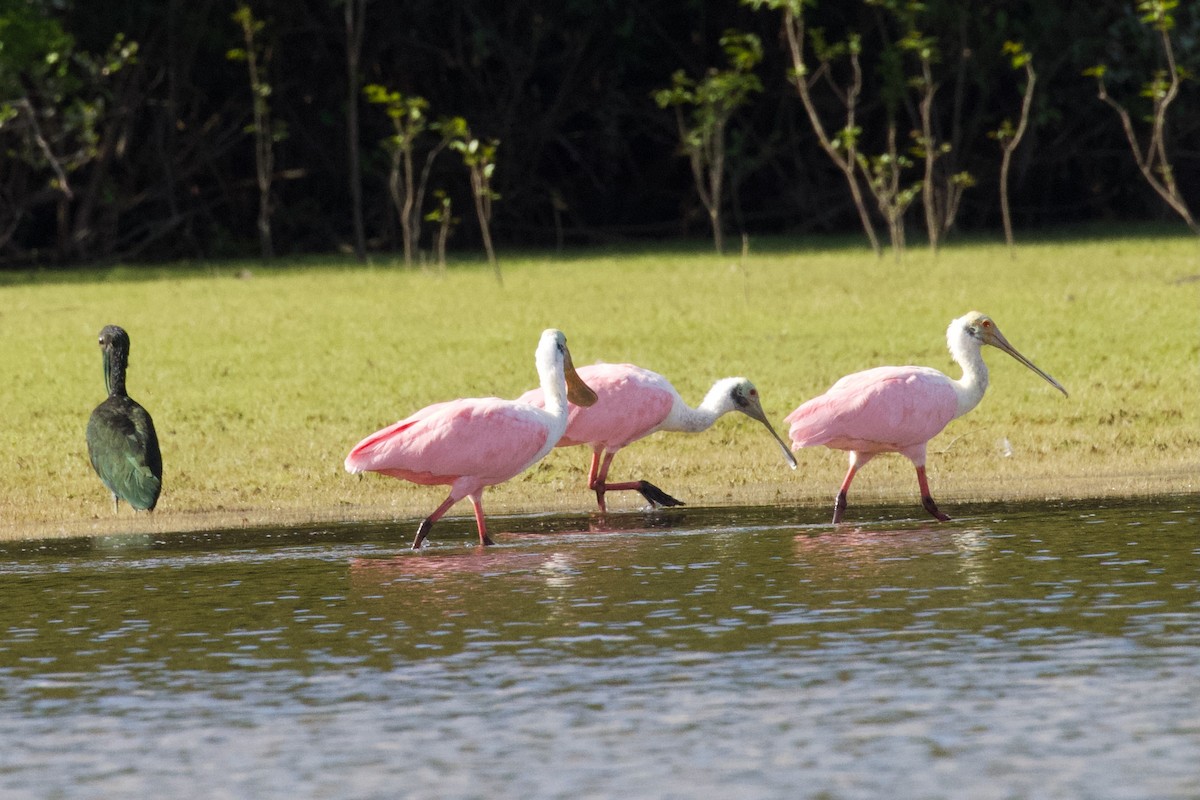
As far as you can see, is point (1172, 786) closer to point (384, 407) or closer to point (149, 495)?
point (149, 495)

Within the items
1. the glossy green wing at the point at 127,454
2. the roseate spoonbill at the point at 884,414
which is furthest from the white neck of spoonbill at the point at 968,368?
the glossy green wing at the point at 127,454

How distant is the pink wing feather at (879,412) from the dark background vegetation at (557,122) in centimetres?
2018

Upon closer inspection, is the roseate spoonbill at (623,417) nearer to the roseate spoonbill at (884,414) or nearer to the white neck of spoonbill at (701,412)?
the white neck of spoonbill at (701,412)

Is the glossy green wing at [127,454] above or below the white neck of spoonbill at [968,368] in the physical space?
below

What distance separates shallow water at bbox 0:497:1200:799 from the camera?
536cm

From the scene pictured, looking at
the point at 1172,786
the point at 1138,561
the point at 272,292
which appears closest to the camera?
the point at 1172,786

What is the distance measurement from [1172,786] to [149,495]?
5924 millimetres

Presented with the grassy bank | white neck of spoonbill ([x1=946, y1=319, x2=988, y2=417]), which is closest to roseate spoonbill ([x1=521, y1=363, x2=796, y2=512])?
the grassy bank

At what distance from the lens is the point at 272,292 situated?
887 inches

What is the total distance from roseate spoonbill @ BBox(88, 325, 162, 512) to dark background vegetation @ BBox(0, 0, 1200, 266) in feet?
64.4

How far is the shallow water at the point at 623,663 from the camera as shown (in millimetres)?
5359

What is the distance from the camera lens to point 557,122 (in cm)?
3288

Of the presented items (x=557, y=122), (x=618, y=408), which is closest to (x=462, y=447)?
(x=618, y=408)

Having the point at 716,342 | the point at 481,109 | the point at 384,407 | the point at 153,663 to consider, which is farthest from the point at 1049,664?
the point at 481,109
